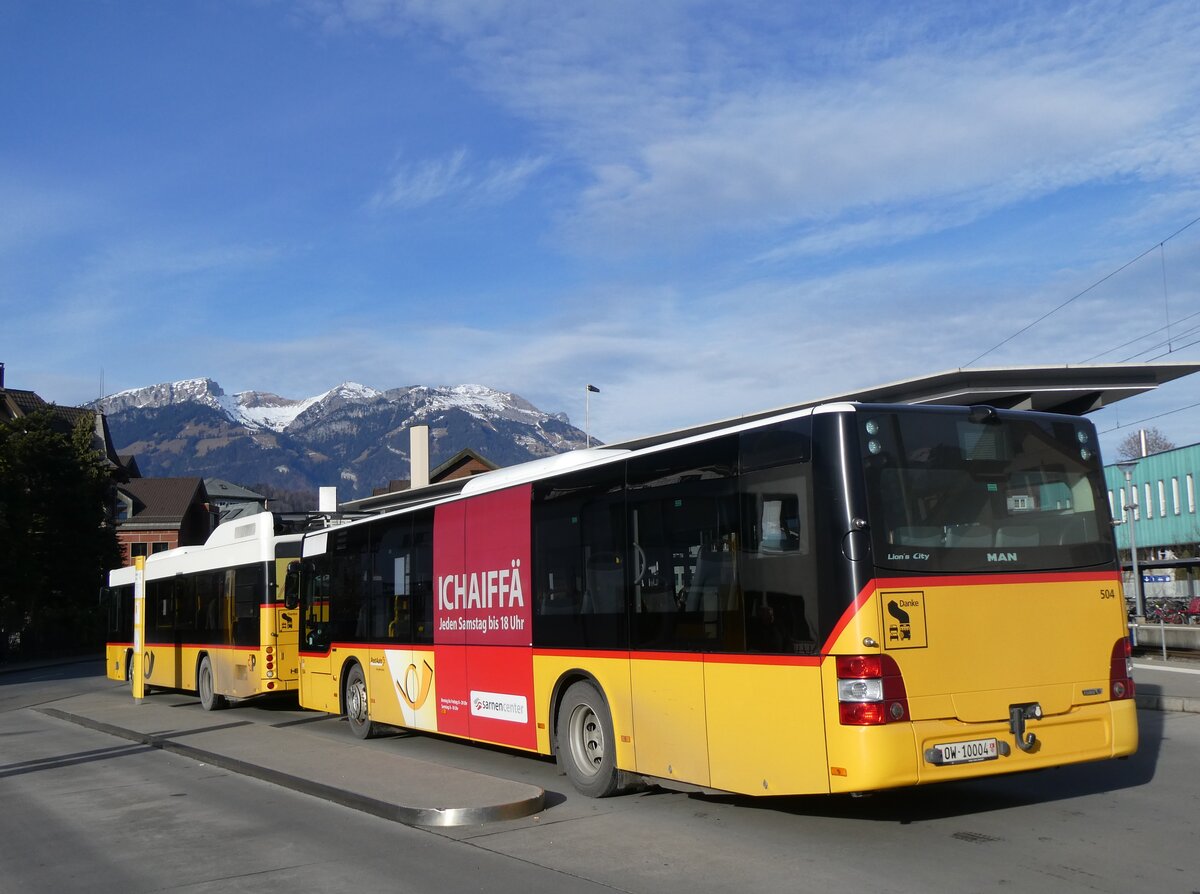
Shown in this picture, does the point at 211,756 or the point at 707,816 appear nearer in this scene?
the point at 707,816

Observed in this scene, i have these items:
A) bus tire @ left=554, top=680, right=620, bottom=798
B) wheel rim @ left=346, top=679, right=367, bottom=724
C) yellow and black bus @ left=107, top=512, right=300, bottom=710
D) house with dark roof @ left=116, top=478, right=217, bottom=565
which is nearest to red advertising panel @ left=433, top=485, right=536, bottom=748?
bus tire @ left=554, top=680, right=620, bottom=798

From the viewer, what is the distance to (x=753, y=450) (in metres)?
8.80

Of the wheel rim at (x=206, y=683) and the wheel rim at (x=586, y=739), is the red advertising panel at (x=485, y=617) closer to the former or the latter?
the wheel rim at (x=586, y=739)

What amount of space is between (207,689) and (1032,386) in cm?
1669

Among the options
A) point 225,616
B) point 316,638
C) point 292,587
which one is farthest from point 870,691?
point 225,616

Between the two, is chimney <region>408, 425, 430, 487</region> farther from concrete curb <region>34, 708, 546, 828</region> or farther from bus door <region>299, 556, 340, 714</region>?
concrete curb <region>34, 708, 546, 828</region>

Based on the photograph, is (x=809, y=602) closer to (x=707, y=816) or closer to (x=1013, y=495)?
(x=1013, y=495)

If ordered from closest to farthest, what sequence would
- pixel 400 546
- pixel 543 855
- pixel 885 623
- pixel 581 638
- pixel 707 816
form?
pixel 885 623 < pixel 543 855 < pixel 707 816 < pixel 581 638 < pixel 400 546

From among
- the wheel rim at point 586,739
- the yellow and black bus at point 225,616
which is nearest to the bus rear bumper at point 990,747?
the wheel rim at point 586,739

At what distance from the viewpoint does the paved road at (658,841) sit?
24.2 feet

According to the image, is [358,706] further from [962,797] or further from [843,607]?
[843,607]

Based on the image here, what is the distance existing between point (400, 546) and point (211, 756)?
360 cm

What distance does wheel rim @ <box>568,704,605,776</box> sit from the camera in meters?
10.8

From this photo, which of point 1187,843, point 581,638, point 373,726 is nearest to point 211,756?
point 373,726
